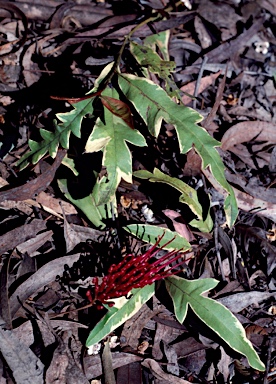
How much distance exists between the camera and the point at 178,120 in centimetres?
222

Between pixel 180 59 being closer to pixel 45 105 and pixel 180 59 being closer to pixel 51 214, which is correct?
pixel 45 105

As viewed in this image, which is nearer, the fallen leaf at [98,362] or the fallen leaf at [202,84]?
the fallen leaf at [98,362]

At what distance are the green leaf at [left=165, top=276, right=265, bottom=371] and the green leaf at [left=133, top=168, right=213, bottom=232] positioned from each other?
32 cm

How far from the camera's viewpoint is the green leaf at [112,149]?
82.6 inches

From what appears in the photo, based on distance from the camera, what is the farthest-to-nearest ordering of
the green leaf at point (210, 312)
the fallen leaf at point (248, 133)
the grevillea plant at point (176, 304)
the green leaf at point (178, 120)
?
the fallen leaf at point (248, 133) < the green leaf at point (178, 120) < the green leaf at point (210, 312) < the grevillea plant at point (176, 304)

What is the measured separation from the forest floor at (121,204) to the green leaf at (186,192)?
0.01 metres

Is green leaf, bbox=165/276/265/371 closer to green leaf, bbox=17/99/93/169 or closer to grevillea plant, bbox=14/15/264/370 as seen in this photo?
grevillea plant, bbox=14/15/264/370

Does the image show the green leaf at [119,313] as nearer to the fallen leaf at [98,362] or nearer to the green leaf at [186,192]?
the fallen leaf at [98,362]

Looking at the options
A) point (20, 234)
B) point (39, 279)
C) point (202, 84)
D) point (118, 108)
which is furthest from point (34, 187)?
point (202, 84)

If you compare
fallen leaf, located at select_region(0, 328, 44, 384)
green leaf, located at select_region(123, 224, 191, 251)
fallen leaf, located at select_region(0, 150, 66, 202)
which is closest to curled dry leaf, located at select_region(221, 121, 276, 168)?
green leaf, located at select_region(123, 224, 191, 251)

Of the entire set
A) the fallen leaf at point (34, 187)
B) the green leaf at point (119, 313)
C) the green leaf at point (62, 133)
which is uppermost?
the green leaf at point (62, 133)

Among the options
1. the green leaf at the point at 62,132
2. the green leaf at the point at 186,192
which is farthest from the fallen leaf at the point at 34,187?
the green leaf at the point at 186,192

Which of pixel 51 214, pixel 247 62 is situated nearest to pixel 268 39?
pixel 247 62

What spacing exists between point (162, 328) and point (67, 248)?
22.5 inches
